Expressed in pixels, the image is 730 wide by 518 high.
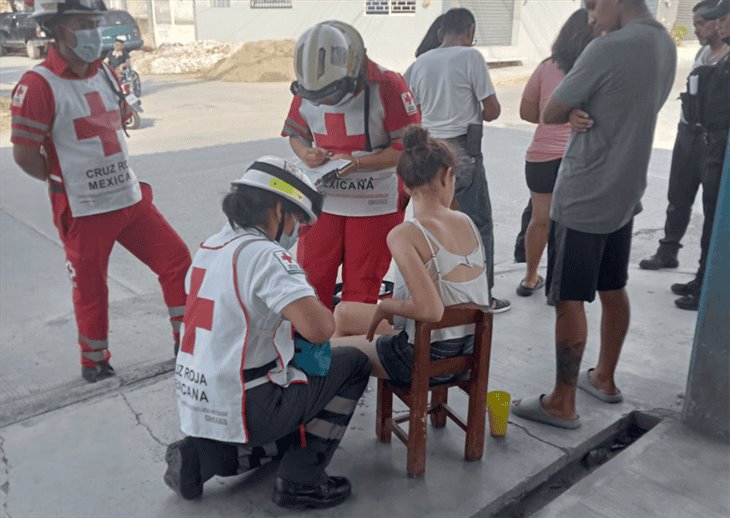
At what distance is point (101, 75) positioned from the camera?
3.39 metres

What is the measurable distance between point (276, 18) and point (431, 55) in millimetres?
20270

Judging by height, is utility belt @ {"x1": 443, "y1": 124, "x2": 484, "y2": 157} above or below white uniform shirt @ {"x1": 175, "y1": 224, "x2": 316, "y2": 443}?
above

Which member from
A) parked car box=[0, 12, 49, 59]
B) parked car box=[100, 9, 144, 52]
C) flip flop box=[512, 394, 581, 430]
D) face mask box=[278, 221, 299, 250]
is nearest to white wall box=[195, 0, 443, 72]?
parked car box=[0, 12, 49, 59]

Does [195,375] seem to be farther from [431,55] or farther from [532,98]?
[431,55]

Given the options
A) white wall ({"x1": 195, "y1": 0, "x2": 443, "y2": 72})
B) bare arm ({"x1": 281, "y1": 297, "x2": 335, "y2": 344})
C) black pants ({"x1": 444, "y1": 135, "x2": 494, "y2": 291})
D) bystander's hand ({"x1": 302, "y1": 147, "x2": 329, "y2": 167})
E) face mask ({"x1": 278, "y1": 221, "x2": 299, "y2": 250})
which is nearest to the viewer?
bare arm ({"x1": 281, "y1": 297, "x2": 335, "y2": 344})

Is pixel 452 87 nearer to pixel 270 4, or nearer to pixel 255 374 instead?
pixel 255 374

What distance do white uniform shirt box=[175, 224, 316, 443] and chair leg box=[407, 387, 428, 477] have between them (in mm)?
454

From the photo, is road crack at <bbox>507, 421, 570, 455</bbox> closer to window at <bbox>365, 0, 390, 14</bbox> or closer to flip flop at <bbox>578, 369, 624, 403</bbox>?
flip flop at <bbox>578, 369, 624, 403</bbox>

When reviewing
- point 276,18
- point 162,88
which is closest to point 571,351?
point 162,88

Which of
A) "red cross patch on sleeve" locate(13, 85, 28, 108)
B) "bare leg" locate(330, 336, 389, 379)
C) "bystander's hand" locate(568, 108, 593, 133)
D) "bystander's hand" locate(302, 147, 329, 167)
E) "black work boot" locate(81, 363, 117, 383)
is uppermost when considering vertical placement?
"red cross patch on sleeve" locate(13, 85, 28, 108)

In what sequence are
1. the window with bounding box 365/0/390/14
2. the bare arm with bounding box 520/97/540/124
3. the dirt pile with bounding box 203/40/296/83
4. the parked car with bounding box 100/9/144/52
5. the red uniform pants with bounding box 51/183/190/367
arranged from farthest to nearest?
the window with bounding box 365/0/390/14 < the dirt pile with bounding box 203/40/296/83 < the parked car with bounding box 100/9/144/52 < the bare arm with bounding box 520/97/540/124 < the red uniform pants with bounding box 51/183/190/367

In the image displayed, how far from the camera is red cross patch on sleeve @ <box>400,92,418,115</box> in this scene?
3.23 metres

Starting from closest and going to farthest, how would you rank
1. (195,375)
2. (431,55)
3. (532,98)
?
(195,375) → (532,98) → (431,55)

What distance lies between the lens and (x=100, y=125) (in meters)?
3.32
